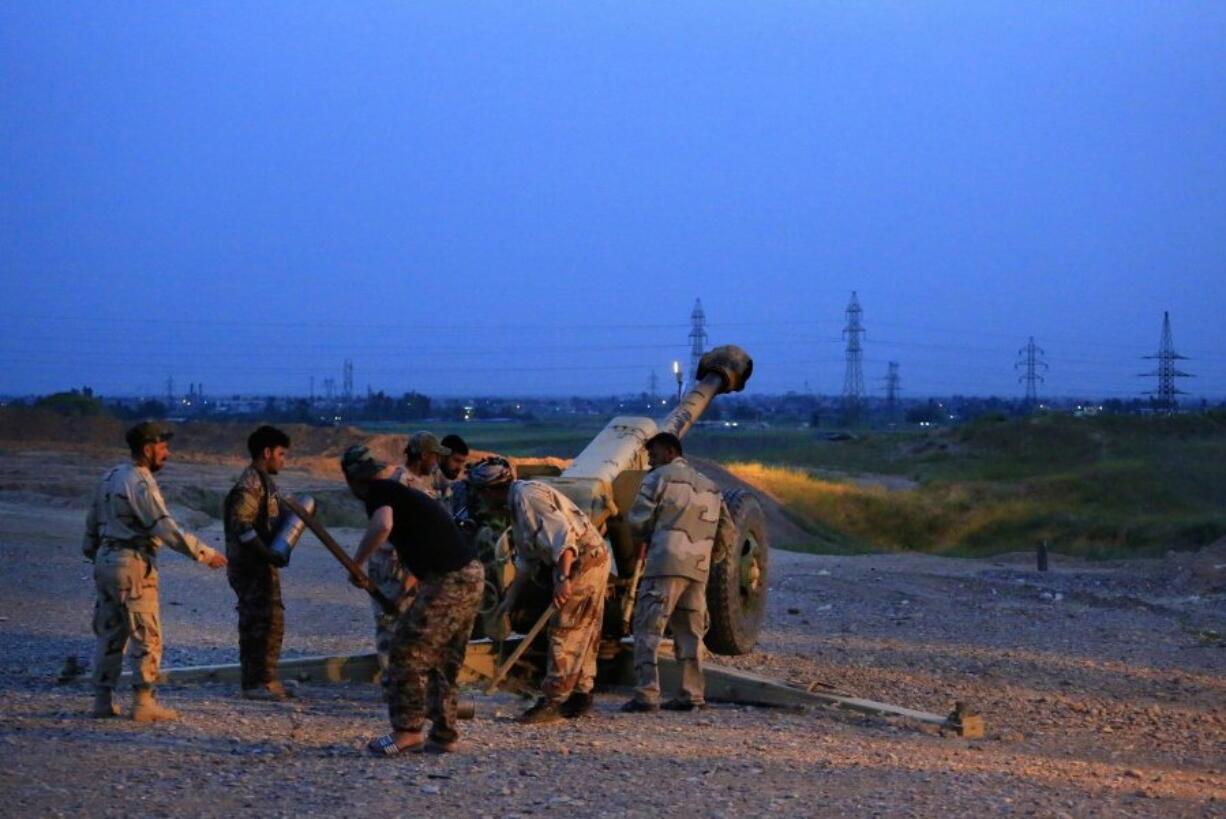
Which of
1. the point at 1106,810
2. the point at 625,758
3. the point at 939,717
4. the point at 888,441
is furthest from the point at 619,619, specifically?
the point at 888,441

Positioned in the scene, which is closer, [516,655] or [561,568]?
[561,568]

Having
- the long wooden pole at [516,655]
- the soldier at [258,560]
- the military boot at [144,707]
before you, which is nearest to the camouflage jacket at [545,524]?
the long wooden pole at [516,655]

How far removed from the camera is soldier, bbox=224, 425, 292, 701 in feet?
→ 33.2

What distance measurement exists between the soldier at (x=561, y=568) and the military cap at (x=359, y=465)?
44.5 inches

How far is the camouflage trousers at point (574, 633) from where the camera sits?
383 inches

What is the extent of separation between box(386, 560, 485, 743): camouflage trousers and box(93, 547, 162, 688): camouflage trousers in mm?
1448

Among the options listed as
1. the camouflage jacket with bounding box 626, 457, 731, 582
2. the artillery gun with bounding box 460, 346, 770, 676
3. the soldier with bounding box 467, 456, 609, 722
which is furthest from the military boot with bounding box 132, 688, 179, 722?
the camouflage jacket with bounding box 626, 457, 731, 582

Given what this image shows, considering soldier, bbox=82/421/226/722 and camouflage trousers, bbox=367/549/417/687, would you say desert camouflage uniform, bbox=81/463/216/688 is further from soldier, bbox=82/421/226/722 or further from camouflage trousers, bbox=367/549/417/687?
camouflage trousers, bbox=367/549/417/687

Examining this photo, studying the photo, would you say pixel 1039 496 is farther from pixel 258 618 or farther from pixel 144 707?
pixel 144 707

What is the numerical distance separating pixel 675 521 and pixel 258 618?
8.29 feet

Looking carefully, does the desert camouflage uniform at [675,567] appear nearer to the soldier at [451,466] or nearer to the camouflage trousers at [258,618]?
the soldier at [451,466]

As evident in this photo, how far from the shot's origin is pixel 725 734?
9727 mm


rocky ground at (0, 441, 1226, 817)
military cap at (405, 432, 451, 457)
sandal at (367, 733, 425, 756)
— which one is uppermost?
military cap at (405, 432, 451, 457)

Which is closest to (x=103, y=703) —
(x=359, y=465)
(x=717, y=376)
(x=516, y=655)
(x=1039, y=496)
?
(x=359, y=465)
